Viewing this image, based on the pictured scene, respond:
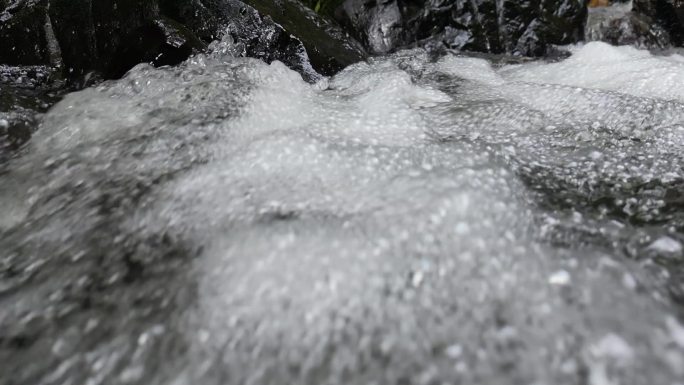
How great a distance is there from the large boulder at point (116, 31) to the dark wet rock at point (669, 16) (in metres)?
3.79

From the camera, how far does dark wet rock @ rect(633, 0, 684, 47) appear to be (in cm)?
426

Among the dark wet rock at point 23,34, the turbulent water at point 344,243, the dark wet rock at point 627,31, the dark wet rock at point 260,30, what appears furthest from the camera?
the dark wet rock at point 627,31

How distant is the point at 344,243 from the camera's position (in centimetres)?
114

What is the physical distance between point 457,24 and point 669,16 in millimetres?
2215

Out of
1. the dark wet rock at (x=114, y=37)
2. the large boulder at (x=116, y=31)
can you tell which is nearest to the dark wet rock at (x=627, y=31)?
the large boulder at (x=116, y=31)

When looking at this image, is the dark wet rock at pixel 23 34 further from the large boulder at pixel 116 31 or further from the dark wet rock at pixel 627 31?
the dark wet rock at pixel 627 31

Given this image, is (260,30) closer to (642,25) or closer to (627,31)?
(627,31)

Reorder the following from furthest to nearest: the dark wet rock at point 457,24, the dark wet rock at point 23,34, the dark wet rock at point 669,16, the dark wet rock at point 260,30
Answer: the dark wet rock at point 669,16 < the dark wet rock at point 457,24 < the dark wet rock at point 260,30 < the dark wet rock at point 23,34

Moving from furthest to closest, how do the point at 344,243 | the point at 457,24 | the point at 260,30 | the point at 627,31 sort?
1. the point at 627,31
2. the point at 457,24
3. the point at 260,30
4. the point at 344,243

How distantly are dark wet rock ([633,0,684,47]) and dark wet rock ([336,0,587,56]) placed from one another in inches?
54.3

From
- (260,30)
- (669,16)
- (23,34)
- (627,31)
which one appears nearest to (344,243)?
(260,30)

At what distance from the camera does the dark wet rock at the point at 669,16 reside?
4.26 metres

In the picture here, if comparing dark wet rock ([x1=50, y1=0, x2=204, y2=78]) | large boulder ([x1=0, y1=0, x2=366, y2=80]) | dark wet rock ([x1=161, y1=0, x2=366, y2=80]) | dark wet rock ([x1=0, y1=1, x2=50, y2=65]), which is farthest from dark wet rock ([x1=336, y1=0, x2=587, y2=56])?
dark wet rock ([x1=0, y1=1, x2=50, y2=65])

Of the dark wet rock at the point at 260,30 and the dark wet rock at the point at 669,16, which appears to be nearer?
the dark wet rock at the point at 260,30
